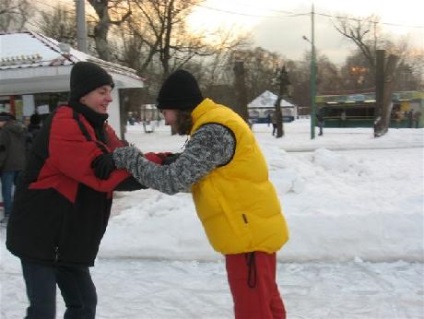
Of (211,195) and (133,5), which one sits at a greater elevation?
(133,5)

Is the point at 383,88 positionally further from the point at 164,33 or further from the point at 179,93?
the point at 179,93

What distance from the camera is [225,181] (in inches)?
90.7

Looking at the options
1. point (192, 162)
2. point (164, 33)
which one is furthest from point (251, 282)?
point (164, 33)

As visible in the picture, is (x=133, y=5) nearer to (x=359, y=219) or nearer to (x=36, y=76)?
(x=36, y=76)

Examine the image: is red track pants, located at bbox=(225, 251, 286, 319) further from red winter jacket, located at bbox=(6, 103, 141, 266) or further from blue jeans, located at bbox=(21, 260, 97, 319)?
blue jeans, located at bbox=(21, 260, 97, 319)

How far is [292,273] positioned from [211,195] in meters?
2.76

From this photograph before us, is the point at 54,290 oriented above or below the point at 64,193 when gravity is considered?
below

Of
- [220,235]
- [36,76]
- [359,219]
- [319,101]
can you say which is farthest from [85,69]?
[319,101]

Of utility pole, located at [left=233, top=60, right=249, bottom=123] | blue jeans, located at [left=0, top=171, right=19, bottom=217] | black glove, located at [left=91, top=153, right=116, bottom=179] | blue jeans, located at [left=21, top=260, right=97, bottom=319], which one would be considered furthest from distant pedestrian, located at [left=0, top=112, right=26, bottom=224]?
utility pole, located at [left=233, top=60, right=249, bottom=123]

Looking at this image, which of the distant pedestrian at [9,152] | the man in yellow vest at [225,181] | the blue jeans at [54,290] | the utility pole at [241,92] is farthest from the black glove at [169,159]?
the utility pole at [241,92]

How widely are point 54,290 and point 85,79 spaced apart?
100 cm

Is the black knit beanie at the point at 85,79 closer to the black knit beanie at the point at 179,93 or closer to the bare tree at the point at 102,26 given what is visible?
the black knit beanie at the point at 179,93

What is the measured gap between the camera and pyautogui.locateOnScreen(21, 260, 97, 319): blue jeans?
8.17ft

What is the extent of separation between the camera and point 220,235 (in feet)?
7.75
